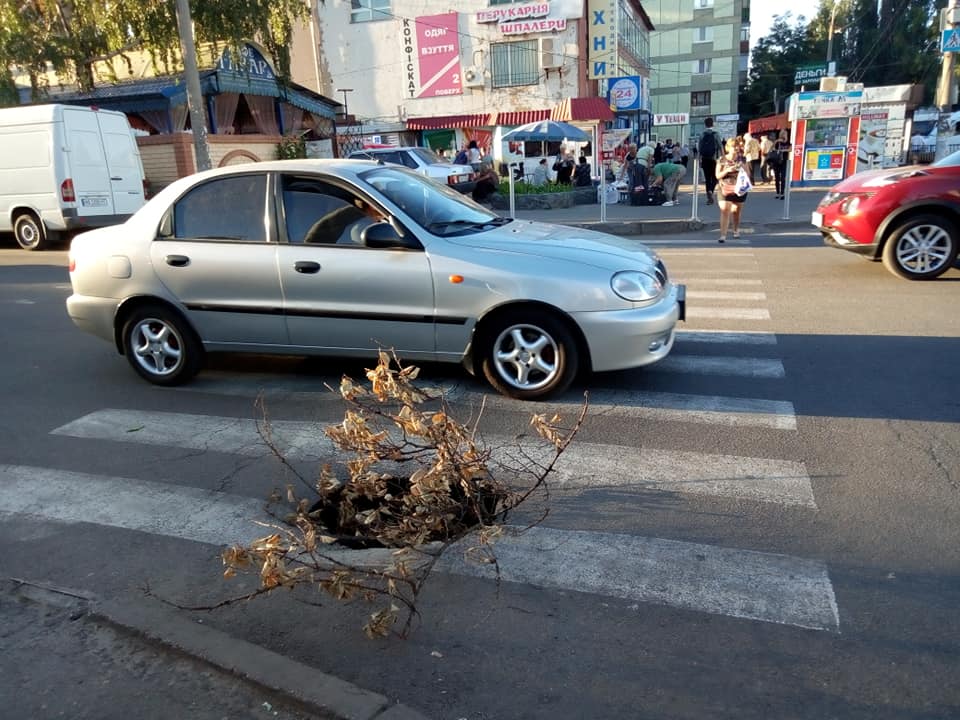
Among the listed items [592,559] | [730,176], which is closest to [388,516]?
[592,559]

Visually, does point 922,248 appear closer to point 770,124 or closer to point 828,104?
point 828,104

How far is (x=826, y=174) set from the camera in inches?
782

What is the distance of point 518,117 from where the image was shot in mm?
36469

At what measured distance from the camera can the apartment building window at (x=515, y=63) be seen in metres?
36.2

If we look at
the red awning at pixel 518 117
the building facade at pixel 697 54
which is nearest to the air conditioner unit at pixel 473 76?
the red awning at pixel 518 117

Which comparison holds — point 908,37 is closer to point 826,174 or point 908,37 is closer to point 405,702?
point 826,174

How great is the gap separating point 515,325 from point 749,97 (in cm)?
7440

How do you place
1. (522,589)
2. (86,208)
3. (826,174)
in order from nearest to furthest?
(522,589) → (86,208) → (826,174)

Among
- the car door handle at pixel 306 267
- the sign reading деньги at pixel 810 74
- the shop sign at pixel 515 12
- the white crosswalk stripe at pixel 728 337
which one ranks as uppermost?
the shop sign at pixel 515 12

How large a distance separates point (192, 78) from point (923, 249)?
50.7ft

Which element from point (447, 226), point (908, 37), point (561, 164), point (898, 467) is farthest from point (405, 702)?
point (908, 37)

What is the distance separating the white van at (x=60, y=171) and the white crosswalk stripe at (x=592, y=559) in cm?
1225

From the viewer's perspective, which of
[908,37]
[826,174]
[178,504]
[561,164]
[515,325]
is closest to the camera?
[178,504]

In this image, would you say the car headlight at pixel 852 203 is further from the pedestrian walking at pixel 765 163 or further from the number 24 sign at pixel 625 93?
the number 24 sign at pixel 625 93
